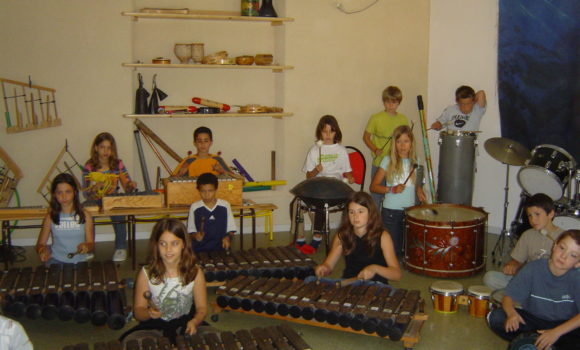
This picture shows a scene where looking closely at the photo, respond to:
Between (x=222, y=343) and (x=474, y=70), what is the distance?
19.0ft

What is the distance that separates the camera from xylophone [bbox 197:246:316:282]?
559cm

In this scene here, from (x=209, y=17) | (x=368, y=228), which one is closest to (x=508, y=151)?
(x=368, y=228)

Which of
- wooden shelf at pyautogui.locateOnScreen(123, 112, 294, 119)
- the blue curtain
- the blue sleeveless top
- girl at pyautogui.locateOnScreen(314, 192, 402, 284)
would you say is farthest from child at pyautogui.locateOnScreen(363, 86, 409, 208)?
the blue sleeveless top

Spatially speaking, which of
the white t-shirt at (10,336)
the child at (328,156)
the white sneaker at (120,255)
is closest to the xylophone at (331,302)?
the white t-shirt at (10,336)

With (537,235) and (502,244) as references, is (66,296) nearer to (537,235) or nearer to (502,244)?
(537,235)

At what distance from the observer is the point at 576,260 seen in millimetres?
4148

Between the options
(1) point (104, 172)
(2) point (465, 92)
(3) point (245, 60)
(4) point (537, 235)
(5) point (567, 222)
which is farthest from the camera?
(3) point (245, 60)

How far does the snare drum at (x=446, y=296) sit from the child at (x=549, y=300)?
2.77ft

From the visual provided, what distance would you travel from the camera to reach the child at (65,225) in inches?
223

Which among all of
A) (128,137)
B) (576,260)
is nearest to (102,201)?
(128,137)

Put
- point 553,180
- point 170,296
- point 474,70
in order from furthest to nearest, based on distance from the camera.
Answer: point 474,70, point 553,180, point 170,296

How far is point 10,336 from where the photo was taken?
2883 mm

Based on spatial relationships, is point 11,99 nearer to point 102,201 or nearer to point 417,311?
point 102,201

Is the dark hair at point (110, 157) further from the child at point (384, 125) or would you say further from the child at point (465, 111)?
the child at point (465, 111)
